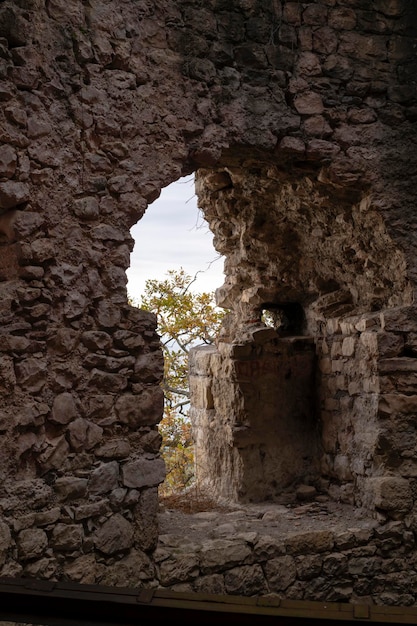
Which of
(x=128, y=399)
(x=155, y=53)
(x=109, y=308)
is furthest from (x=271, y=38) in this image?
(x=128, y=399)

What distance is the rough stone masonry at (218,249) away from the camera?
9.82ft

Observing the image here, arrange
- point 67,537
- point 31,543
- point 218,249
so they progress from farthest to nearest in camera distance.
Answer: point 218,249 < point 67,537 < point 31,543

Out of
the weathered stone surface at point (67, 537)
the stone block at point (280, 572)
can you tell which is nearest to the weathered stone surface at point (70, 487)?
the weathered stone surface at point (67, 537)

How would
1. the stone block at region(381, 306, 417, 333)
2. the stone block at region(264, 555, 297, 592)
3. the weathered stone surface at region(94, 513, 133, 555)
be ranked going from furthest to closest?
the stone block at region(381, 306, 417, 333), the stone block at region(264, 555, 297, 592), the weathered stone surface at region(94, 513, 133, 555)

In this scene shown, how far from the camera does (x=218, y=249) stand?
4867 millimetres

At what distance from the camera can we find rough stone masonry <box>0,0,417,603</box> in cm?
299

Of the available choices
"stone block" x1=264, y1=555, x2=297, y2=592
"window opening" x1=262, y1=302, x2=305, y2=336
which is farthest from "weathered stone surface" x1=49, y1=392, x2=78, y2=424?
"window opening" x1=262, y1=302, x2=305, y2=336

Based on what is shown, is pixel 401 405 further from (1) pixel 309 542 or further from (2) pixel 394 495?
(1) pixel 309 542

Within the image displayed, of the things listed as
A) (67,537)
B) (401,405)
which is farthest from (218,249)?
(67,537)

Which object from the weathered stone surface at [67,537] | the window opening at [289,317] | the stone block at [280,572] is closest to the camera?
the weathered stone surface at [67,537]

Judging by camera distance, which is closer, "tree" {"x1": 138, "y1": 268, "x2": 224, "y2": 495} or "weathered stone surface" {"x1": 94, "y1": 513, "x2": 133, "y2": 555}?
"weathered stone surface" {"x1": 94, "y1": 513, "x2": 133, "y2": 555}

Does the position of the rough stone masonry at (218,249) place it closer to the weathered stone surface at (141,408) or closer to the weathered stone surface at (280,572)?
the weathered stone surface at (141,408)

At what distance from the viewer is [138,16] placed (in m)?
3.44

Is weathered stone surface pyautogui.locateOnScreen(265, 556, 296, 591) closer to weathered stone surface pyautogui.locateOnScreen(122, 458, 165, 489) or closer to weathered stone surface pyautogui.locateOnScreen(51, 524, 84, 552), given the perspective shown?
weathered stone surface pyautogui.locateOnScreen(122, 458, 165, 489)
